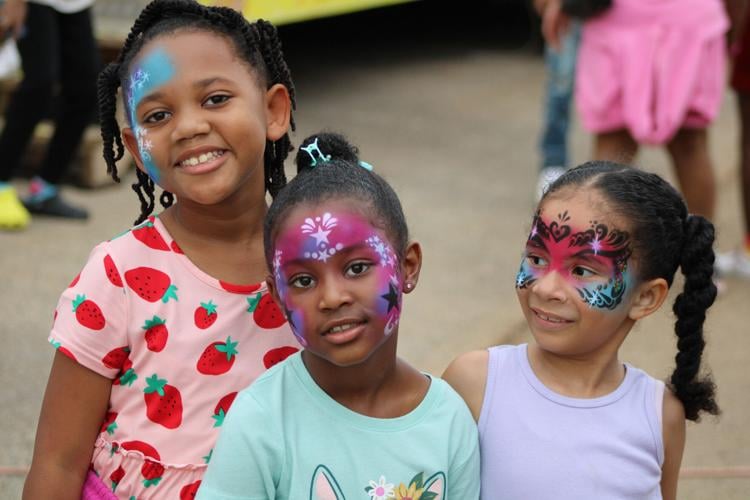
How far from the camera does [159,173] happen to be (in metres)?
2.30

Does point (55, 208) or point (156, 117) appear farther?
point (55, 208)

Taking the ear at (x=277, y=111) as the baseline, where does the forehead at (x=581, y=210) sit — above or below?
below

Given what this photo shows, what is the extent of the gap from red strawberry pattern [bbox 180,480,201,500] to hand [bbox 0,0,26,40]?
120 inches

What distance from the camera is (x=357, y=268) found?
2092 millimetres

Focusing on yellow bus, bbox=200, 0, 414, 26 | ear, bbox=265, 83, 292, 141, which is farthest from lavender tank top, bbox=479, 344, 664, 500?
yellow bus, bbox=200, 0, 414, 26

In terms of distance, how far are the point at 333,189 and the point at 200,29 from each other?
480 millimetres

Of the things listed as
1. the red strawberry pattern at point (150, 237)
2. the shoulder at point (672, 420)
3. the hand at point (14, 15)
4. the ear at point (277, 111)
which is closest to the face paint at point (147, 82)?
the red strawberry pattern at point (150, 237)

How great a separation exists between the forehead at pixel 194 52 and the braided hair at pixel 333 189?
0.80 ft

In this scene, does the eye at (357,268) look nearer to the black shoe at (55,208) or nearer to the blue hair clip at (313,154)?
the blue hair clip at (313,154)

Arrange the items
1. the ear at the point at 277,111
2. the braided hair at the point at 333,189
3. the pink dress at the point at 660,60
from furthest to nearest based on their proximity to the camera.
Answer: the pink dress at the point at 660,60 < the ear at the point at 277,111 < the braided hair at the point at 333,189

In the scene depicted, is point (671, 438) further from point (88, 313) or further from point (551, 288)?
point (88, 313)

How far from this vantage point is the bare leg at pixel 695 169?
15.6 feet

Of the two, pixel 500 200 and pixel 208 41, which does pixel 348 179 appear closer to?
pixel 208 41

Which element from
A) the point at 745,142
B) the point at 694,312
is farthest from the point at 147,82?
the point at 745,142
